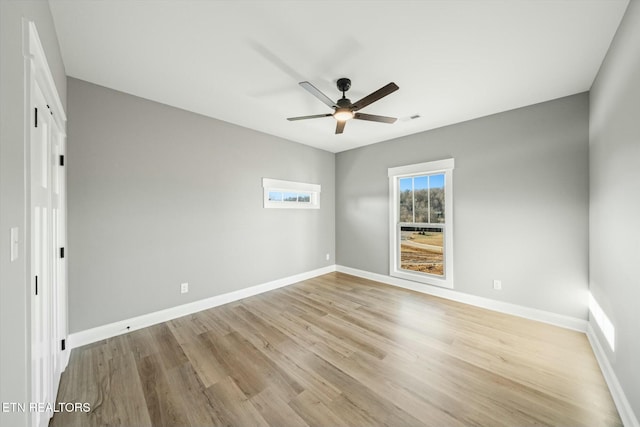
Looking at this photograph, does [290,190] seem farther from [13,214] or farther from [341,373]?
[13,214]

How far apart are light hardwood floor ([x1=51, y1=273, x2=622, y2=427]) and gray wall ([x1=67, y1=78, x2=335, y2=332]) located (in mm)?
500

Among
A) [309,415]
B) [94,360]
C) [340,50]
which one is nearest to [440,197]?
[340,50]

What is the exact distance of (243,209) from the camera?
3680 millimetres

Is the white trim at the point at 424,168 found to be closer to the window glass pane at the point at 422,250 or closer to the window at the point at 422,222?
the window at the point at 422,222

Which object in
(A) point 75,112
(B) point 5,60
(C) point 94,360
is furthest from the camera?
(A) point 75,112

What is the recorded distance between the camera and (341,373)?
6.40 ft

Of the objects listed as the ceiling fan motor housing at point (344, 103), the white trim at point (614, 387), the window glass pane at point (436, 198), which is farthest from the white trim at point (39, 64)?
the window glass pane at point (436, 198)

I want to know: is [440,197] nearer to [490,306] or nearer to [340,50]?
[490,306]

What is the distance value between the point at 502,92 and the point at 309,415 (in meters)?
3.62

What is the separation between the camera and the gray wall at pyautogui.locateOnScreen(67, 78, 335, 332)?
7.86 ft

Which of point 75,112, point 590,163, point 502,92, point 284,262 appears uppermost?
point 502,92

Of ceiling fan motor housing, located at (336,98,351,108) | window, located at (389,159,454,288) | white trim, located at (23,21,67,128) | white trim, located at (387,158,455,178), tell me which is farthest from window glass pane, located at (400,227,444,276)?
white trim, located at (23,21,67,128)

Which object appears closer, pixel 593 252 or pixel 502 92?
pixel 593 252

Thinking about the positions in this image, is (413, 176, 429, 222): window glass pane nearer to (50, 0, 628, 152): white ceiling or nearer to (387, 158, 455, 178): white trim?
(387, 158, 455, 178): white trim
